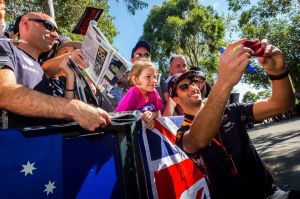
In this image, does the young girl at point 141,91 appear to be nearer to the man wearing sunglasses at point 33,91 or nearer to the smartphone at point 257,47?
the man wearing sunglasses at point 33,91

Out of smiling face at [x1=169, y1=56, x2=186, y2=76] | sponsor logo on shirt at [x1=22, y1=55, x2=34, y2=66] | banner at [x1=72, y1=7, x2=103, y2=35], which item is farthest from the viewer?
smiling face at [x1=169, y1=56, x2=186, y2=76]

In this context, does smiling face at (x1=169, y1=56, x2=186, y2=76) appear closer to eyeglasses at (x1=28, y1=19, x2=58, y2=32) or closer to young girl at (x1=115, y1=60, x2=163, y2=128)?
young girl at (x1=115, y1=60, x2=163, y2=128)

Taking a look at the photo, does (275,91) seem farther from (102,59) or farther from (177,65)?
(177,65)

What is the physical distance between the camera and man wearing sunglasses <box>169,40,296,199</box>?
218 centimetres

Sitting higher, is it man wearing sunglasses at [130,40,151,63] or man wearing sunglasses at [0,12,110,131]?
man wearing sunglasses at [130,40,151,63]

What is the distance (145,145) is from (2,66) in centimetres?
105

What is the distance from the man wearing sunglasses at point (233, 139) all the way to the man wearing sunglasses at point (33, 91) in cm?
75

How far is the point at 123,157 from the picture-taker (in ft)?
5.56

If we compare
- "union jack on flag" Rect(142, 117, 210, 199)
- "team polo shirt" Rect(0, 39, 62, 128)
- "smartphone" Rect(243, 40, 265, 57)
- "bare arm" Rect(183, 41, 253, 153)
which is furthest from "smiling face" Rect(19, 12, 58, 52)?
→ "smartphone" Rect(243, 40, 265, 57)

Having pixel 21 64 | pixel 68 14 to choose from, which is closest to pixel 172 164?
pixel 21 64

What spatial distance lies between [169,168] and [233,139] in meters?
0.60

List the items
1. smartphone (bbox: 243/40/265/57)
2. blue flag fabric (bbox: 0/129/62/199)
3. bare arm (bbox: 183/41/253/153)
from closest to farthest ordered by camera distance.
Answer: blue flag fabric (bbox: 0/129/62/199), bare arm (bbox: 183/41/253/153), smartphone (bbox: 243/40/265/57)

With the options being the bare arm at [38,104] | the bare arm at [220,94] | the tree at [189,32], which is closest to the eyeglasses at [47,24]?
the bare arm at [38,104]

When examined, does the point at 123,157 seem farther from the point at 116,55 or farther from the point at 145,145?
the point at 116,55
